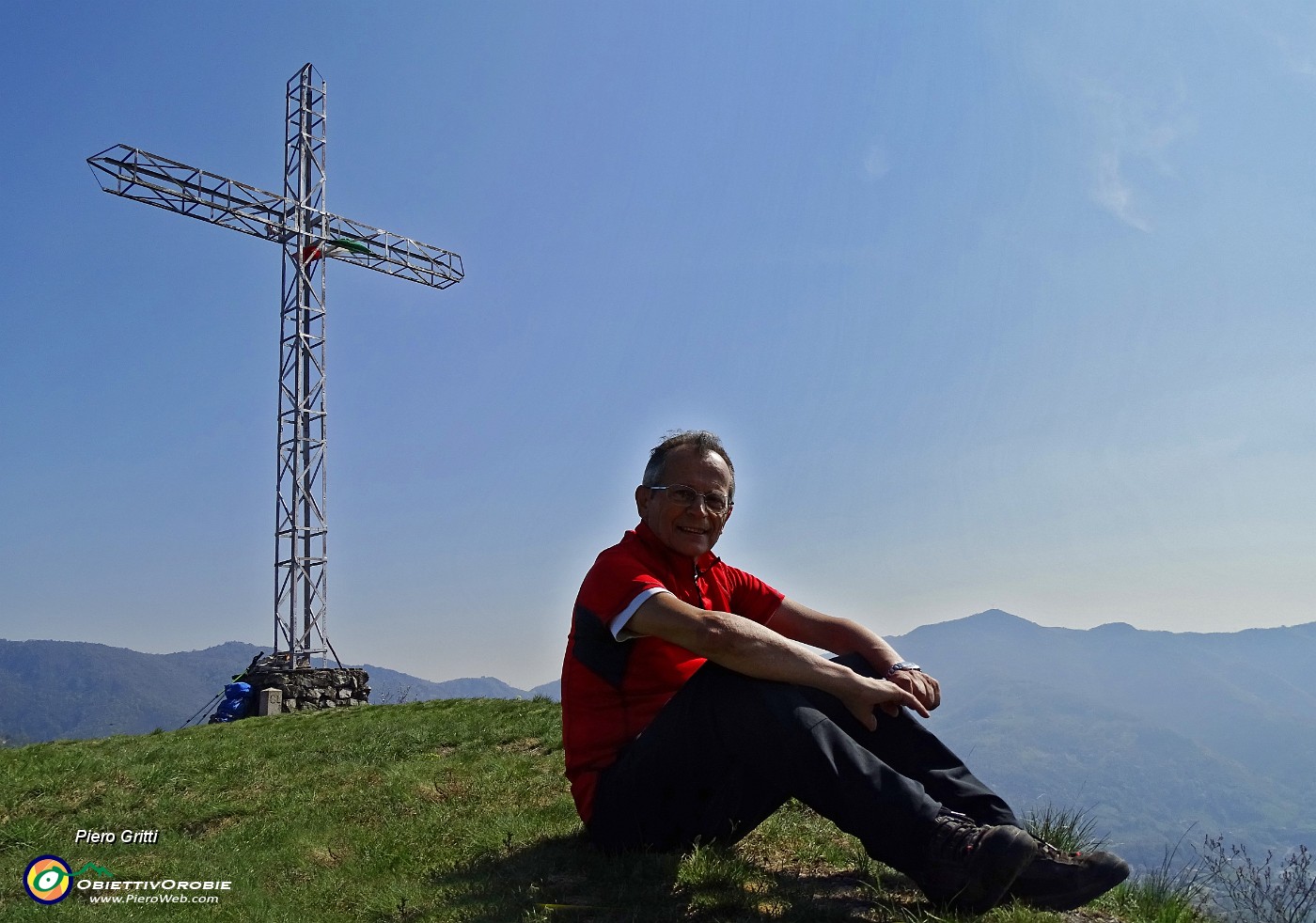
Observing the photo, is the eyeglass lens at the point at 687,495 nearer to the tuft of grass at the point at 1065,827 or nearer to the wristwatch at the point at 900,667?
the wristwatch at the point at 900,667

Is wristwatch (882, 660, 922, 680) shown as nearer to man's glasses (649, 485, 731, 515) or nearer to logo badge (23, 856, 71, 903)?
man's glasses (649, 485, 731, 515)

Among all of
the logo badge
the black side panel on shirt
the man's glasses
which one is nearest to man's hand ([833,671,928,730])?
the black side panel on shirt

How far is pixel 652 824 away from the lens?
3729 mm

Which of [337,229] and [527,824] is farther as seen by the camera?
[337,229]

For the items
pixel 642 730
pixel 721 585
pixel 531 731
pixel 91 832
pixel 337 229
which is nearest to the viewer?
pixel 642 730

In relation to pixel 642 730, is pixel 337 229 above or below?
above

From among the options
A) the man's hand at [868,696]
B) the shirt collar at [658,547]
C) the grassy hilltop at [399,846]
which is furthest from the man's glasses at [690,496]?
the grassy hilltop at [399,846]

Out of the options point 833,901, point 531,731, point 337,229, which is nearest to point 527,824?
point 833,901

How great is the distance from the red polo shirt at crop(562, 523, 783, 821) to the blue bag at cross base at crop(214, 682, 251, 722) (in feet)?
59.9

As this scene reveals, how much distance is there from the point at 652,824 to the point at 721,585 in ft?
3.76

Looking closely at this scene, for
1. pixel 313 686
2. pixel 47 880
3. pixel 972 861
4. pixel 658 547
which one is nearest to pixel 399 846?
pixel 47 880

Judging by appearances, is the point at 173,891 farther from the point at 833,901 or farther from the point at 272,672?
the point at 272,672

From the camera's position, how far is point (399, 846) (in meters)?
4.78

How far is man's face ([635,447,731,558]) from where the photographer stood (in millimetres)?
3910
